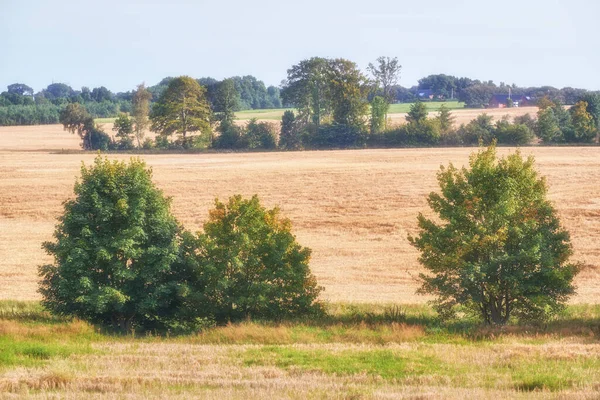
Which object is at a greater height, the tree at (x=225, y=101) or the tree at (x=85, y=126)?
the tree at (x=225, y=101)

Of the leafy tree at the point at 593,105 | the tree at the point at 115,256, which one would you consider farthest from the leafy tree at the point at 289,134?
the tree at the point at 115,256

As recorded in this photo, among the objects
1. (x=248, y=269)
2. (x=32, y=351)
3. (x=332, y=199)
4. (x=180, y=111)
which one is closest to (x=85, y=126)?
(x=180, y=111)

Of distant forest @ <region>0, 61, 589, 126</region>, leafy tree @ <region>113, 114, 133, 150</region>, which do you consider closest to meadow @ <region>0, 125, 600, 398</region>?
leafy tree @ <region>113, 114, 133, 150</region>

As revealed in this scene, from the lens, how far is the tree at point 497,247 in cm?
2483

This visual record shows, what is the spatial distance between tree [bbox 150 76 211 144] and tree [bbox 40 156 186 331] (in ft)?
251

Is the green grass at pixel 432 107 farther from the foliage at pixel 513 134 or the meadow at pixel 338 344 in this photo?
the meadow at pixel 338 344

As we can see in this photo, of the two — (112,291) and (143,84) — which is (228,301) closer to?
(112,291)

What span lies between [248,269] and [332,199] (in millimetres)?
35619

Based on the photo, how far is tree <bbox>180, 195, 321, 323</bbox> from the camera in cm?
2505

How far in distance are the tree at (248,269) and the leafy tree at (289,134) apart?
7553 centimetres

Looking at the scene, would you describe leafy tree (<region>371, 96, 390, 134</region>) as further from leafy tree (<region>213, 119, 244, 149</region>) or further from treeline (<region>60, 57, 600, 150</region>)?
leafy tree (<region>213, 119, 244, 149</region>)

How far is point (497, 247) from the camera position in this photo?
25.5m

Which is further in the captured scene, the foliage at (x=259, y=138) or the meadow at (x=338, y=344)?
the foliage at (x=259, y=138)

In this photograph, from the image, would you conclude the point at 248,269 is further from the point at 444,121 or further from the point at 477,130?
the point at 444,121
